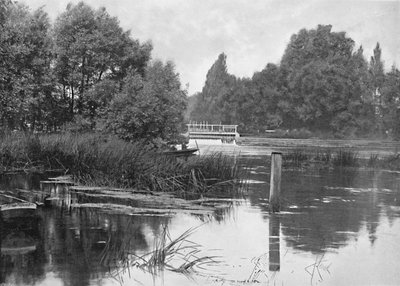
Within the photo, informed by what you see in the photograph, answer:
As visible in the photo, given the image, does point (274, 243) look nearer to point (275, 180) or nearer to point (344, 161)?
point (275, 180)

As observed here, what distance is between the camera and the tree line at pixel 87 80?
21812 mm

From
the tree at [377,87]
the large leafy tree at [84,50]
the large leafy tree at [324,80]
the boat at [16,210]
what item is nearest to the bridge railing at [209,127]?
the large leafy tree at [324,80]

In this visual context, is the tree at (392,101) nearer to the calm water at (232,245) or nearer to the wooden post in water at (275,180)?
the calm water at (232,245)

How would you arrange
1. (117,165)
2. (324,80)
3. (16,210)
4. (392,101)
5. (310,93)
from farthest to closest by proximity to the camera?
(310,93) → (324,80) → (392,101) → (117,165) → (16,210)

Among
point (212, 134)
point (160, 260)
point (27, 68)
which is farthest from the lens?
point (212, 134)

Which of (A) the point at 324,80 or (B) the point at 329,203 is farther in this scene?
(A) the point at 324,80

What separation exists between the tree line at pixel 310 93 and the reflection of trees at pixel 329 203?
26.0 meters

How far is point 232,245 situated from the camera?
855 cm

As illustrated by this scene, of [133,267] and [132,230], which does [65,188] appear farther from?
[133,267]

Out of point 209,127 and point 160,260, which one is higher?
point 209,127

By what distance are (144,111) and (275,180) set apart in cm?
1194

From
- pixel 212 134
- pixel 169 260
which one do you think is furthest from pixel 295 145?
pixel 169 260

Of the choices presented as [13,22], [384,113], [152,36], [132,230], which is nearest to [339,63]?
[384,113]

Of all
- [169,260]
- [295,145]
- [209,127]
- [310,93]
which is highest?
[310,93]
